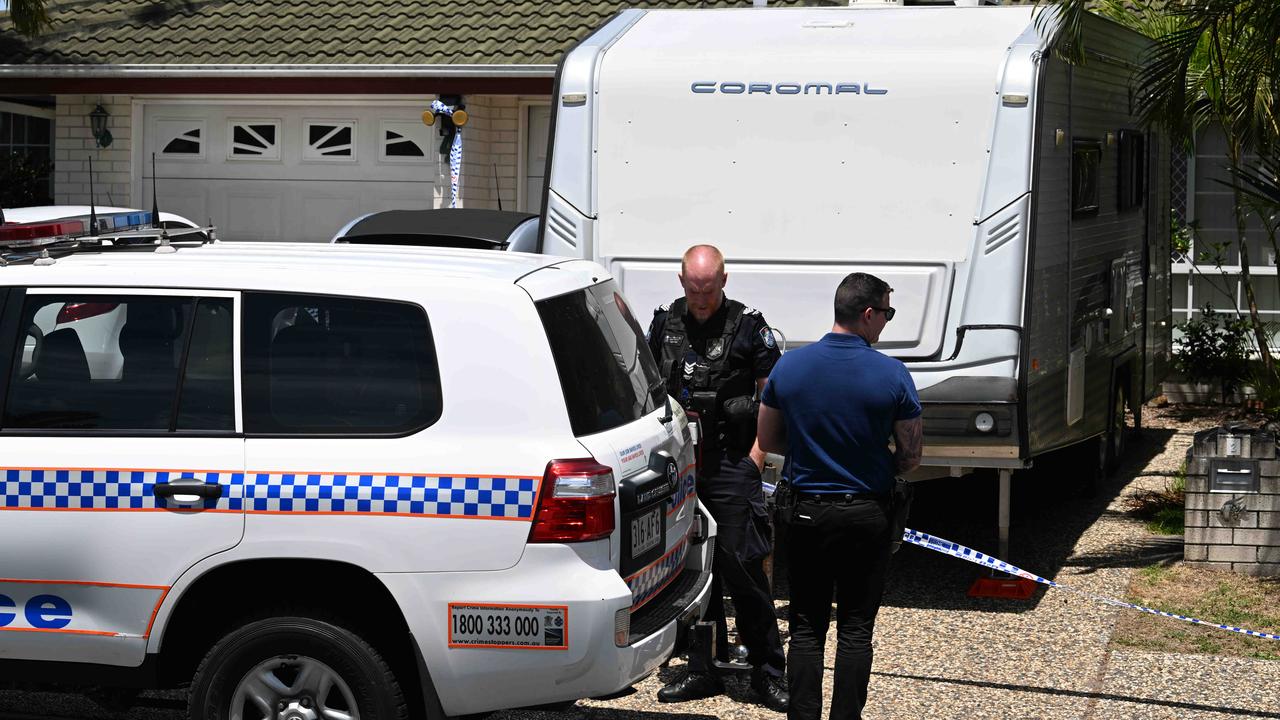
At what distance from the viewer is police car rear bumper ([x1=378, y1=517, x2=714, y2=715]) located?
4520 mm

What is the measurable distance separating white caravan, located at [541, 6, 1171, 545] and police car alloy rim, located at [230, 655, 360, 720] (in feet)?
11.6

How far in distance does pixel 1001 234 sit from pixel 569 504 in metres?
3.74

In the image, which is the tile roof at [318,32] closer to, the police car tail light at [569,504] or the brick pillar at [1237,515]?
the brick pillar at [1237,515]

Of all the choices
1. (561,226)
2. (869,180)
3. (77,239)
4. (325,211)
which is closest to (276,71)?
(325,211)

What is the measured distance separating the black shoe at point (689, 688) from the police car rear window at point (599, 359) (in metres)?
1.33

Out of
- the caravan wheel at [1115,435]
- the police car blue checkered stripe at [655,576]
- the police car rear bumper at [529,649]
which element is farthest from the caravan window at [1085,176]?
the police car rear bumper at [529,649]

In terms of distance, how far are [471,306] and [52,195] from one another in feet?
41.5

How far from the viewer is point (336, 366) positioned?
471cm

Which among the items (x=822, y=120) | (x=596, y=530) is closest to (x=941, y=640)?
(x=822, y=120)

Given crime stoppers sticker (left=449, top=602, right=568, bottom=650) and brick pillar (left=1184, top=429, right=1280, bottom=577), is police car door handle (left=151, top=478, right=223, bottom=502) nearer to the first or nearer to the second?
crime stoppers sticker (left=449, top=602, right=568, bottom=650)

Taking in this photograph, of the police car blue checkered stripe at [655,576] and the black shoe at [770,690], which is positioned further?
the black shoe at [770,690]

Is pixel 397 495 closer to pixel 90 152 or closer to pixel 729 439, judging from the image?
pixel 729 439

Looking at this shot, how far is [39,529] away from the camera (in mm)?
4727

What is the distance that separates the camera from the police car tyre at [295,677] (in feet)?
15.3
